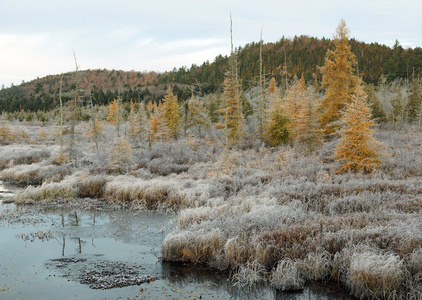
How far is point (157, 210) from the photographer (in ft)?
47.0

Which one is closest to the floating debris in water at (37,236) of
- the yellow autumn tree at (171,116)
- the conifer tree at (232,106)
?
the conifer tree at (232,106)

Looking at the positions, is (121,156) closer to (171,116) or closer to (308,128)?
(308,128)

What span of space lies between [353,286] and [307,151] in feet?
46.9

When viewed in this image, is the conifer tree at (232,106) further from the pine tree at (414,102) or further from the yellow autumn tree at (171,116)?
the pine tree at (414,102)

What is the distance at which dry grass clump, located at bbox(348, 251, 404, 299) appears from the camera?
6.86 metres

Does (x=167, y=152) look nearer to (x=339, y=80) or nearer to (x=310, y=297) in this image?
(x=339, y=80)

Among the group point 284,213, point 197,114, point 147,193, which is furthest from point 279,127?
point 284,213

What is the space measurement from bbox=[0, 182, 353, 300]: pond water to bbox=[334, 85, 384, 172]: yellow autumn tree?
9.07m

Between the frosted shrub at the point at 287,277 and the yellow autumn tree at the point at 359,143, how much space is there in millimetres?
9391

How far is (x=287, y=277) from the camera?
7465 mm

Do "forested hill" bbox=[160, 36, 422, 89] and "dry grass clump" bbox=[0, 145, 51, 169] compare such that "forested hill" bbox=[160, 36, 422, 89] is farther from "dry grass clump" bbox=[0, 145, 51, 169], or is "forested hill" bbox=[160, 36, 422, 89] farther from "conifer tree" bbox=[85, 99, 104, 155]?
"dry grass clump" bbox=[0, 145, 51, 169]

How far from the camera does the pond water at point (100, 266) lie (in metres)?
7.31

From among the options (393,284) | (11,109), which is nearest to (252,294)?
(393,284)

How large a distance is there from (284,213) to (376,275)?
3850 millimetres
